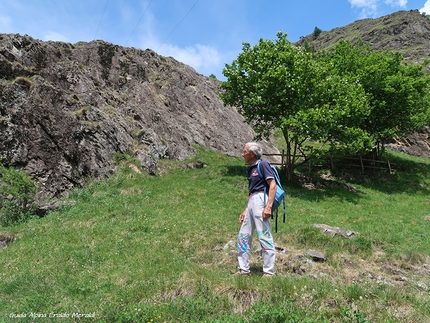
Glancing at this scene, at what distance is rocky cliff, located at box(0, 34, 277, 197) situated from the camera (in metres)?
16.8

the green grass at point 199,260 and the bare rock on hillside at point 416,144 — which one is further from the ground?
the bare rock on hillside at point 416,144

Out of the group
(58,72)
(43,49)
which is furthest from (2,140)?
(43,49)

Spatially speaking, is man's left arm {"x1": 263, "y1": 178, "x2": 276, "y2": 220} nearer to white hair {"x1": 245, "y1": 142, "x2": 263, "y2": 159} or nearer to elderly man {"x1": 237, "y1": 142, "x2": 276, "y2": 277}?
elderly man {"x1": 237, "y1": 142, "x2": 276, "y2": 277}

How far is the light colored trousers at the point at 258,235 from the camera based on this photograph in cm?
606

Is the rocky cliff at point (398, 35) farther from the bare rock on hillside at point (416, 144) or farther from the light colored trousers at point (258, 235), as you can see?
the light colored trousers at point (258, 235)

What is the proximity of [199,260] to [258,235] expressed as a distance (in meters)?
2.91

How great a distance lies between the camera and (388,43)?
10544 centimetres

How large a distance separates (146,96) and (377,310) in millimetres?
25536

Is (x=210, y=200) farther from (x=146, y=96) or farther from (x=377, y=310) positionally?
(x=146, y=96)

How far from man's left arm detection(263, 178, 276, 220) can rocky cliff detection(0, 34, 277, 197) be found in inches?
558

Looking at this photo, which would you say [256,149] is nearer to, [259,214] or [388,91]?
[259,214]

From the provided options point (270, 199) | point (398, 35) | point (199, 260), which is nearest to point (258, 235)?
point (270, 199)

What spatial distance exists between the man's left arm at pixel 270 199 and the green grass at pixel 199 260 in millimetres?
1242

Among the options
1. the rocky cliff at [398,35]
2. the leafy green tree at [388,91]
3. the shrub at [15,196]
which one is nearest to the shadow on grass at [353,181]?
the leafy green tree at [388,91]
